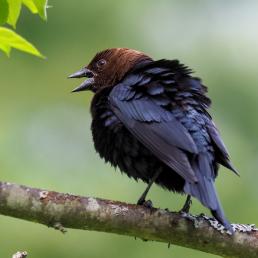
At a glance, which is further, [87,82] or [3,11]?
[87,82]

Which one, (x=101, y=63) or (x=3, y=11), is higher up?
(x=101, y=63)

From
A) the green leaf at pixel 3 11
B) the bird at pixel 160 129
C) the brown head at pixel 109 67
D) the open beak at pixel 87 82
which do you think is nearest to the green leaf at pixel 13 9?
the green leaf at pixel 3 11

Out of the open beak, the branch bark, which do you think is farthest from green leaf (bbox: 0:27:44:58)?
the open beak

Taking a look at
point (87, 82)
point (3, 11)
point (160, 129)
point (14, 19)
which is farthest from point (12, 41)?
point (87, 82)

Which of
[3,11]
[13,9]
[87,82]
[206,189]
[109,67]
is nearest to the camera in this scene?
[3,11]

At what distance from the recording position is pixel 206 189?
4094mm

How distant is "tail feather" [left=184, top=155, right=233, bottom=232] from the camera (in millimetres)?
3908

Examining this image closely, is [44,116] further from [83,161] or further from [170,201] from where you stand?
[170,201]

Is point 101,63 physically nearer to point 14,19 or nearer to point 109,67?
point 109,67

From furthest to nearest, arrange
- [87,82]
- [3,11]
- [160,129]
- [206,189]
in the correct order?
1. [87,82]
2. [160,129]
3. [206,189]
4. [3,11]

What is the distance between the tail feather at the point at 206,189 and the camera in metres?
3.91

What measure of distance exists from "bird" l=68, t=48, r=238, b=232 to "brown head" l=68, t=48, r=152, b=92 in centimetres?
21

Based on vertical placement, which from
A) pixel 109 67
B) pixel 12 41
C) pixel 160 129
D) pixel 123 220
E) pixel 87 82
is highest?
pixel 109 67

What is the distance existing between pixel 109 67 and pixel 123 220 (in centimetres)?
186
